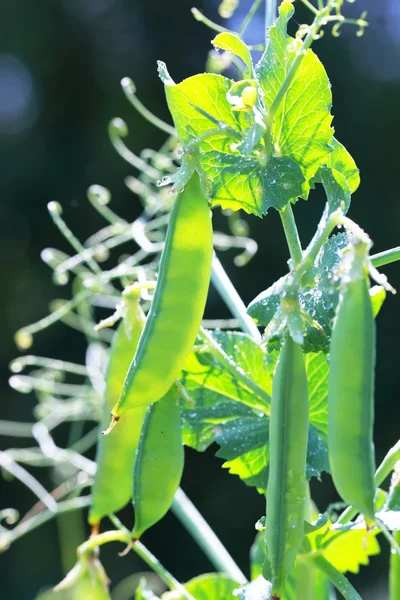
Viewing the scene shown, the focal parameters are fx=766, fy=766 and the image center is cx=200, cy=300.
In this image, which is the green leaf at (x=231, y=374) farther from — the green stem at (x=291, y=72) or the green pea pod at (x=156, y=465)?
the green stem at (x=291, y=72)

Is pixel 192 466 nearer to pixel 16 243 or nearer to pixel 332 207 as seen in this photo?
pixel 16 243

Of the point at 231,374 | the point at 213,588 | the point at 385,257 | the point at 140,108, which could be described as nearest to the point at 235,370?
the point at 231,374

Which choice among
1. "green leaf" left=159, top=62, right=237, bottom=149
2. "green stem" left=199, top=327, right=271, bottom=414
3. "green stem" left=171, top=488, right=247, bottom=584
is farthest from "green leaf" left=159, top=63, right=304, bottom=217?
"green stem" left=171, top=488, right=247, bottom=584

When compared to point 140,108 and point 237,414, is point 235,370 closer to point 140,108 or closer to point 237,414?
point 237,414

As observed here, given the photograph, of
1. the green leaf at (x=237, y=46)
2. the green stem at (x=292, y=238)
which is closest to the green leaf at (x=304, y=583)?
the green stem at (x=292, y=238)

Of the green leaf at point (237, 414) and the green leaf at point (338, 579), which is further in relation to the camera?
the green leaf at point (237, 414)
